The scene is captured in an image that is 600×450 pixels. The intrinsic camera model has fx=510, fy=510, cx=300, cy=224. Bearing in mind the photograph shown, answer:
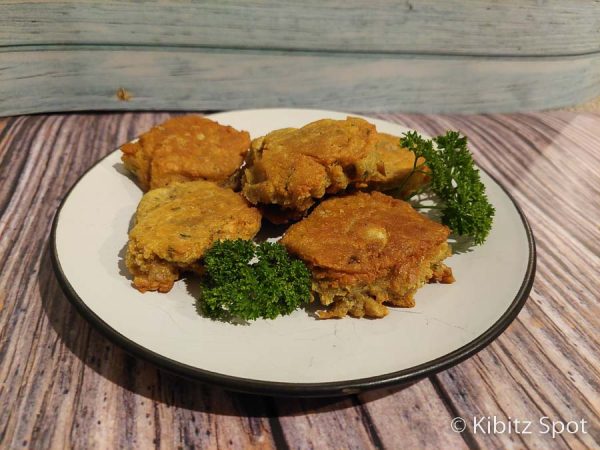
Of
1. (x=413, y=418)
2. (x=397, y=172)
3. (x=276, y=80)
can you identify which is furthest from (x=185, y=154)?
(x=276, y=80)

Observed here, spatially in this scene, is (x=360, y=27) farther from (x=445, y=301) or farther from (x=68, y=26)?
(x=445, y=301)

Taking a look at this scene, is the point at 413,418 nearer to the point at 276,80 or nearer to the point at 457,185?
the point at 457,185

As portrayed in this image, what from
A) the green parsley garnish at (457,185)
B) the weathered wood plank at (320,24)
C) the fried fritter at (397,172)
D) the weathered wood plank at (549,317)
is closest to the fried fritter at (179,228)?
the fried fritter at (397,172)

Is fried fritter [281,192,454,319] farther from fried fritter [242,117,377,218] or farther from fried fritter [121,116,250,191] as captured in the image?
fried fritter [121,116,250,191]

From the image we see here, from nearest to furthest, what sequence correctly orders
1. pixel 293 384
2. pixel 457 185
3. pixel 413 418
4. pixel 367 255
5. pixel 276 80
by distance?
pixel 293 384, pixel 413 418, pixel 367 255, pixel 457 185, pixel 276 80

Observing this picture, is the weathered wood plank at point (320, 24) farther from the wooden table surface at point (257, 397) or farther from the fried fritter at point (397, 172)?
the fried fritter at point (397, 172)
